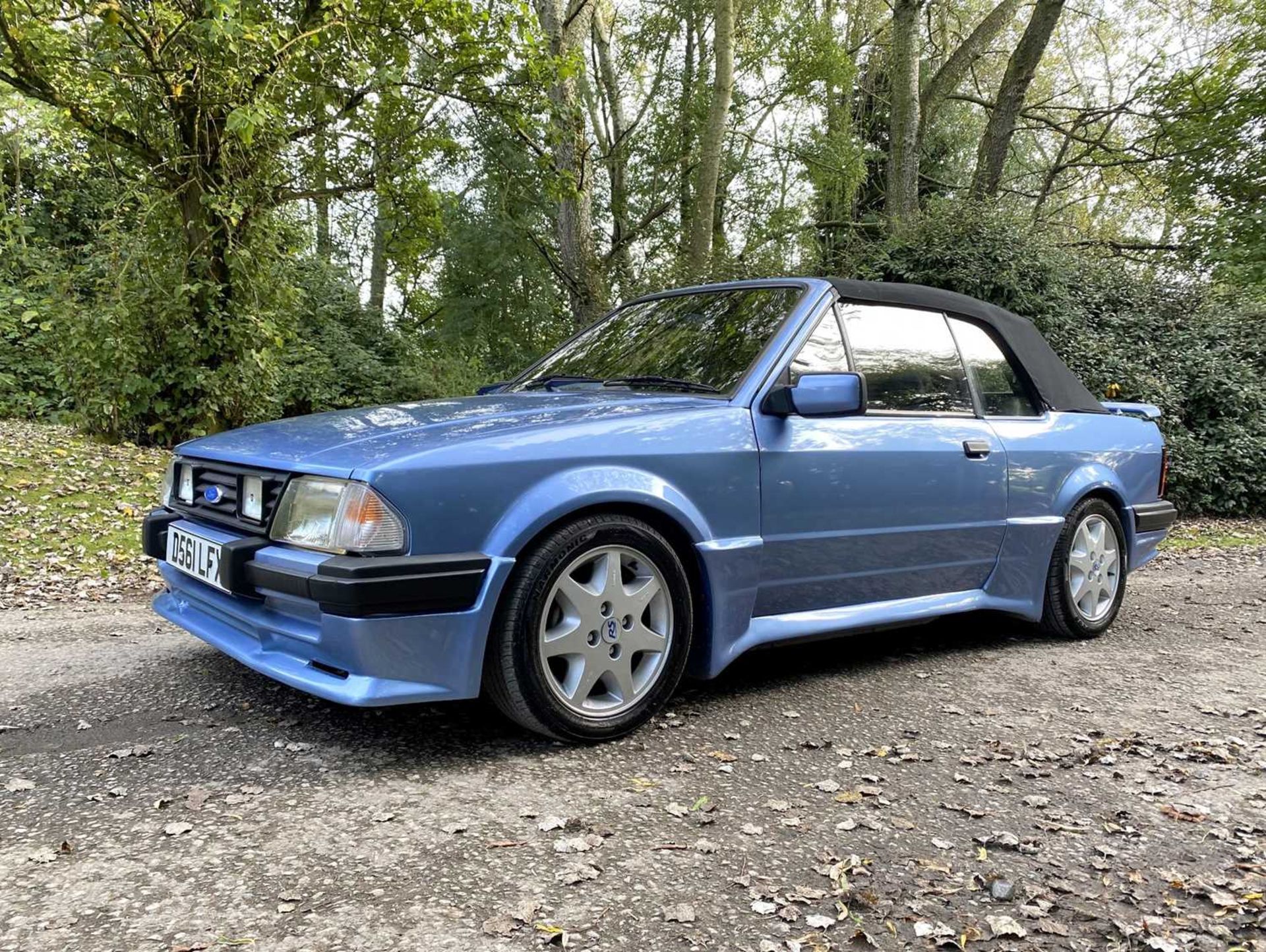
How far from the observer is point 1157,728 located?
3.43m

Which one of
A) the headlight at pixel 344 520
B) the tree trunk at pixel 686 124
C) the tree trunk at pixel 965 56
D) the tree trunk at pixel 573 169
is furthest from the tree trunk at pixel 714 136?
the headlight at pixel 344 520

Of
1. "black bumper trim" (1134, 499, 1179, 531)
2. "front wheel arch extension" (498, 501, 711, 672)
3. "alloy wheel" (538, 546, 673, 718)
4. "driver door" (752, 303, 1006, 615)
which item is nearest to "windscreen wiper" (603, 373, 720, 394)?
"driver door" (752, 303, 1006, 615)

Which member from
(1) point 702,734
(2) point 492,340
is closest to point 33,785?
(1) point 702,734

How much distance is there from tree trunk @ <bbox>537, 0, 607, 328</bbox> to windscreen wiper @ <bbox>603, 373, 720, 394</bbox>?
7.08 meters

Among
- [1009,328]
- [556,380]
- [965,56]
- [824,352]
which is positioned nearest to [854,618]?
Answer: [824,352]

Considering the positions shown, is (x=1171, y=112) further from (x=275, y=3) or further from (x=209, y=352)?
(x=209, y=352)

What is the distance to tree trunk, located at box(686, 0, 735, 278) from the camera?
41.1 ft

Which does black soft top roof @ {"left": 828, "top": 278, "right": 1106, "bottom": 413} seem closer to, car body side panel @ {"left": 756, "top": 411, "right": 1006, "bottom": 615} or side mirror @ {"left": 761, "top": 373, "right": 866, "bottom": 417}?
car body side panel @ {"left": 756, "top": 411, "right": 1006, "bottom": 615}

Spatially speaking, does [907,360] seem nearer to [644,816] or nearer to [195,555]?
[644,816]

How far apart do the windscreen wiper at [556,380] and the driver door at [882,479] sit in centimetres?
91

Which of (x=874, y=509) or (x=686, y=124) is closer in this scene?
(x=874, y=509)

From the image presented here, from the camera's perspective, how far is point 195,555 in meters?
3.14

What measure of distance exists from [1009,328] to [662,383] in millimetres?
2002

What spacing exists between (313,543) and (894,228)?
998 centimetres
